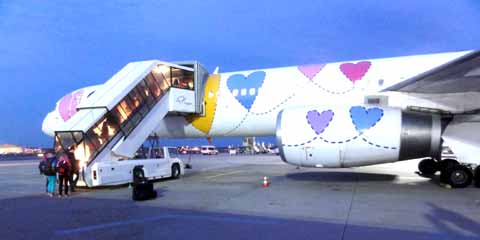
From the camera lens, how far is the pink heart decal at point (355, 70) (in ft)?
43.8

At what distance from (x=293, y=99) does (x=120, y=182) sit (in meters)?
6.53

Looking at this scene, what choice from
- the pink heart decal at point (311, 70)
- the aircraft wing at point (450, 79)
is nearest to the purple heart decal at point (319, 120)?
the aircraft wing at point (450, 79)

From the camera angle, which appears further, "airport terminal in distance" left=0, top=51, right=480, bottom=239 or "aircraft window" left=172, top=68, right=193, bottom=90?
"aircraft window" left=172, top=68, right=193, bottom=90

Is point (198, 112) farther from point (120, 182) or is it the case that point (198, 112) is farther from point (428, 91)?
point (428, 91)

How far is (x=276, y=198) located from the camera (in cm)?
969

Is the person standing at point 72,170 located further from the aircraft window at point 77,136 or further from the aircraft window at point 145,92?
the aircraft window at point 145,92

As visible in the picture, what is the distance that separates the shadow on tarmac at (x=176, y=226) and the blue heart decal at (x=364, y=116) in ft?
10.3

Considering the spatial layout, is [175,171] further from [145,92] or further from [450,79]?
[450,79]

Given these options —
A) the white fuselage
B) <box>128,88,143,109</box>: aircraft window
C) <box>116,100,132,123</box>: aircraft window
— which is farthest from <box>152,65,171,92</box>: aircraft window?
<box>116,100,132,123</box>: aircraft window

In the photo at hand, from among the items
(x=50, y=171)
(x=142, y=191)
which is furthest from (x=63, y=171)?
(x=142, y=191)

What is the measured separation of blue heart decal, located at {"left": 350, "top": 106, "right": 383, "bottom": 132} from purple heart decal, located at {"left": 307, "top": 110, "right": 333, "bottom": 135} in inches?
25.4

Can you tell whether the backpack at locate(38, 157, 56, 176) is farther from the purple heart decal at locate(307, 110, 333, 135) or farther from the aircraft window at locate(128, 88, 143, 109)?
the purple heart decal at locate(307, 110, 333, 135)

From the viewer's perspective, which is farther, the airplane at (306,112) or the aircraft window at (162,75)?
the aircraft window at (162,75)

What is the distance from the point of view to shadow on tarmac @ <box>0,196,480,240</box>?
19.7 feet
